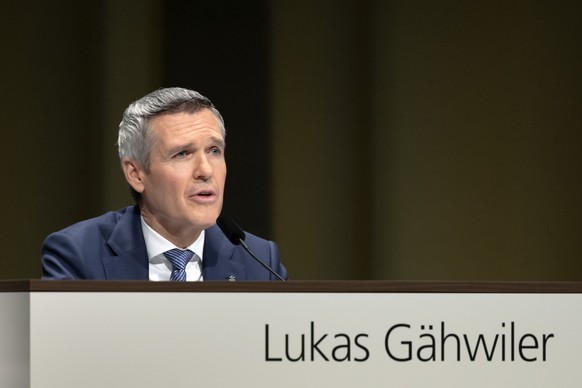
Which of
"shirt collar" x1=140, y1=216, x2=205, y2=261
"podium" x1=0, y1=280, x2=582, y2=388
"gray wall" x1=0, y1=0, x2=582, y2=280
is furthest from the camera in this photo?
"gray wall" x1=0, y1=0, x2=582, y2=280

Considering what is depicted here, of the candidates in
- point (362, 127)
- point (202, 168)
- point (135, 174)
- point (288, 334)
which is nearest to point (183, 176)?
point (202, 168)

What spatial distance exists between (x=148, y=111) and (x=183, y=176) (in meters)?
0.18

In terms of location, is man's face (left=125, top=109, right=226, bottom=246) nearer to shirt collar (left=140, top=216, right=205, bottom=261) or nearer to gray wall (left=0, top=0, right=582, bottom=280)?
shirt collar (left=140, top=216, right=205, bottom=261)

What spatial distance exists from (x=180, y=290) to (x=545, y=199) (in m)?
2.81

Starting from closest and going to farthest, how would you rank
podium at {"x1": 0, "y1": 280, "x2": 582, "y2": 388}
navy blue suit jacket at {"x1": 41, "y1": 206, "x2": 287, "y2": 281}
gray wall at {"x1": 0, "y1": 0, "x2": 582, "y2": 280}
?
podium at {"x1": 0, "y1": 280, "x2": 582, "y2": 388} → navy blue suit jacket at {"x1": 41, "y1": 206, "x2": 287, "y2": 281} → gray wall at {"x1": 0, "y1": 0, "x2": 582, "y2": 280}

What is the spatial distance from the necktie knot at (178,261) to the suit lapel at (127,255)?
61 millimetres

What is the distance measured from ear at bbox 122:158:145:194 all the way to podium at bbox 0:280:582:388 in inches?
32.4

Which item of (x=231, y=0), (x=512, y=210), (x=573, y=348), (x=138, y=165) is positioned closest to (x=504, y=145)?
(x=512, y=210)

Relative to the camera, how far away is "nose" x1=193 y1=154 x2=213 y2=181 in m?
2.42

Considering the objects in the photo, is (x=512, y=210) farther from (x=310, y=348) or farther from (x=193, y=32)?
(x=310, y=348)

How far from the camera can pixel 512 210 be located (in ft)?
13.7

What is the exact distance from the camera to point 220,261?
2.45 m

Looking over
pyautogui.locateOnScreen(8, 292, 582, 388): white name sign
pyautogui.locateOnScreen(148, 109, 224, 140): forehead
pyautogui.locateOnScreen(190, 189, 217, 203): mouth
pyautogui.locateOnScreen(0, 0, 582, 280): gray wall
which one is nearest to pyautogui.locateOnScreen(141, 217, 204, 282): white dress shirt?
pyautogui.locateOnScreen(190, 189, 217, 203): mouth

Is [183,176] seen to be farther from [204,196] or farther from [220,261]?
[220,261]
